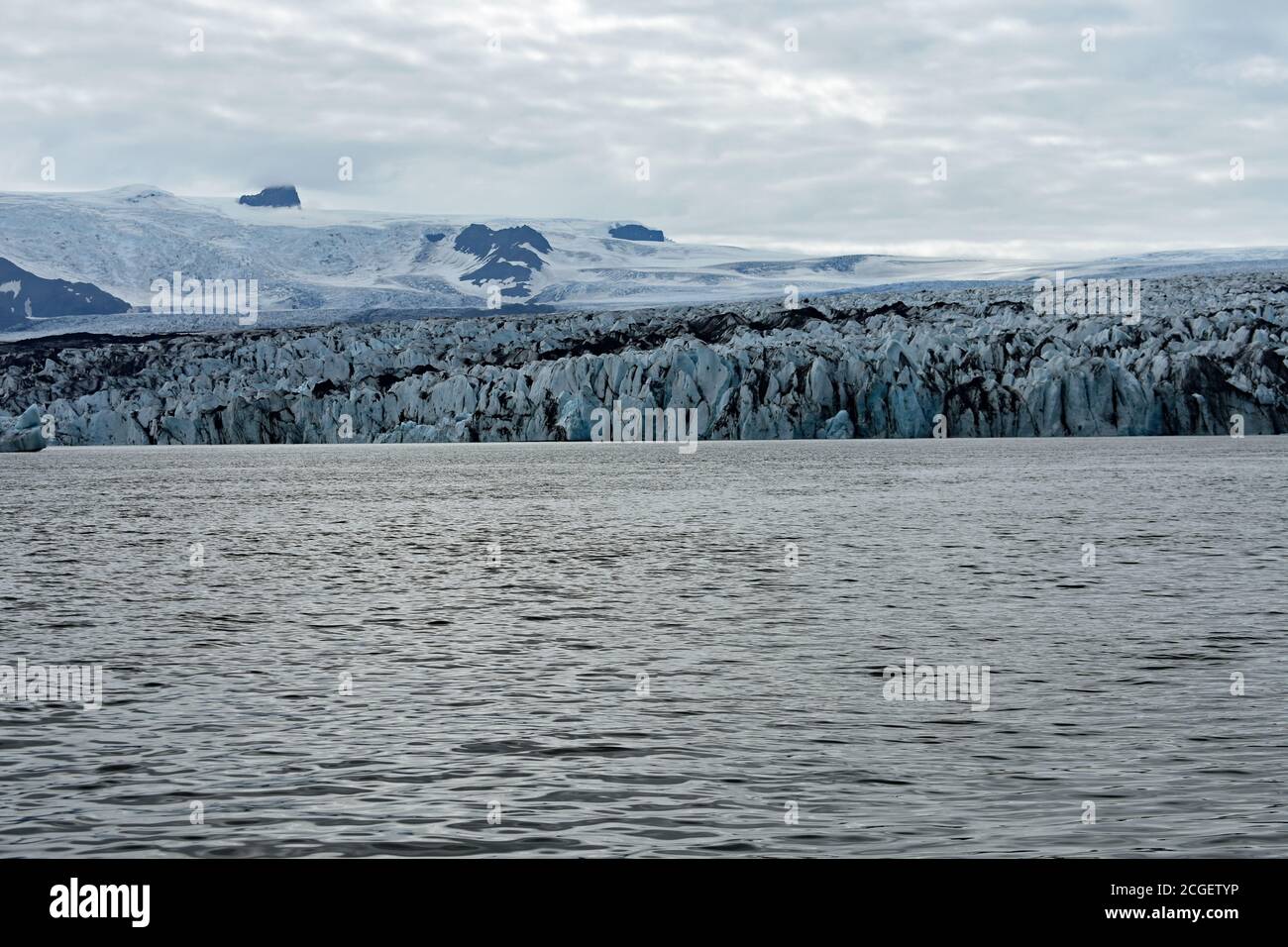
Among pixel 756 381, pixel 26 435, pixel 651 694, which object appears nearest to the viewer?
pixel 651 694

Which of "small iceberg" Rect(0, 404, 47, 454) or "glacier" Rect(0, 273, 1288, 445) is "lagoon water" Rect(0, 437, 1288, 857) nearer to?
"glacier" Rect(0, 273, 1288, 445)

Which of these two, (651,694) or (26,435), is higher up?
(26,435)

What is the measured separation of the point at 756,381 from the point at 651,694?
10026 cm

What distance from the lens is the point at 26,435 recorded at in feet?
416

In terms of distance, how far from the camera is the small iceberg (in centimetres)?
12600

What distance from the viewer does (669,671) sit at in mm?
19531

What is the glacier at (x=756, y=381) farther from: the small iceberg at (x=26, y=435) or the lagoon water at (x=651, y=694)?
the lagoon water at (x=651, y=694)

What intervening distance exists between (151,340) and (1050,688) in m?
175

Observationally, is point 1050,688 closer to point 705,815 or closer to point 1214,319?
point 705,815

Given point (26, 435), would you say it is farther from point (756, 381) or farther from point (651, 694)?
point (651, 694)

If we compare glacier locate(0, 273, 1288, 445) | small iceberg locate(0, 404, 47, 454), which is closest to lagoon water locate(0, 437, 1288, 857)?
glacier locate(0, 273, 1288, 445)

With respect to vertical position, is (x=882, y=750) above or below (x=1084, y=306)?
below

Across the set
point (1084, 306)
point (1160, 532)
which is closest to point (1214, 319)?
point (1084, 306)

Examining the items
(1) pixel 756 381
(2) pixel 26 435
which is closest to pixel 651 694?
(1) pixel 756 381
